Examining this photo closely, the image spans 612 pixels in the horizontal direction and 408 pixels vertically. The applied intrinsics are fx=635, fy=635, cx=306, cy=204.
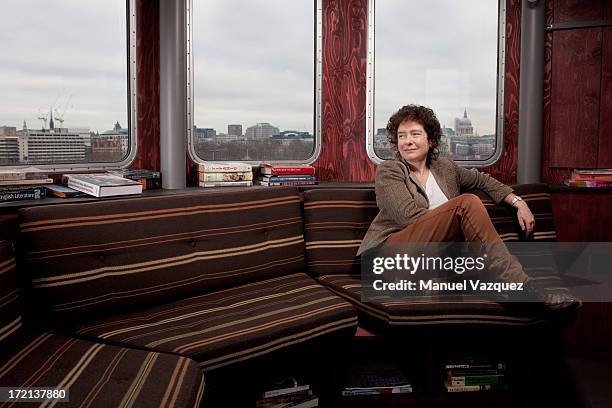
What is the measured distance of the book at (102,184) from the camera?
3.19 m

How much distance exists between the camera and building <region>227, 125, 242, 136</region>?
13.8 ft

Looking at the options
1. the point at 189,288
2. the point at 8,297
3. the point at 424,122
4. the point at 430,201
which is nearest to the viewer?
the point at 8,297

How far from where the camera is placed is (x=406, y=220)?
11.0 feet

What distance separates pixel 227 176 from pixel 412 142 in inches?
45.8

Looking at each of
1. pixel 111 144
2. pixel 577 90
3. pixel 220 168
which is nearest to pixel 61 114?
pixel 111 144

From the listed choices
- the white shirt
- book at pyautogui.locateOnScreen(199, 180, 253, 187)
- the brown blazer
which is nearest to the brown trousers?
the brown blazer

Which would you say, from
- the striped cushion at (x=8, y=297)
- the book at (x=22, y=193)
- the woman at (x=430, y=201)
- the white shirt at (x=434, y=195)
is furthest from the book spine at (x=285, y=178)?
the striped cushion at (x=8, y=297)

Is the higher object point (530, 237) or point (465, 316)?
point (530, 237)

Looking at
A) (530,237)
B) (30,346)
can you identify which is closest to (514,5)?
(530,237)

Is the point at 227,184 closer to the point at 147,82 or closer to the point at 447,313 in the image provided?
the point at 147,82

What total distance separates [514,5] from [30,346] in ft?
12.5

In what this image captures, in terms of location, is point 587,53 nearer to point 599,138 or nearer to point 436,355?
point 599,138

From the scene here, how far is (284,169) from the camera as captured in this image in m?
4.07

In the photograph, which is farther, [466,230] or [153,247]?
[466,230]
